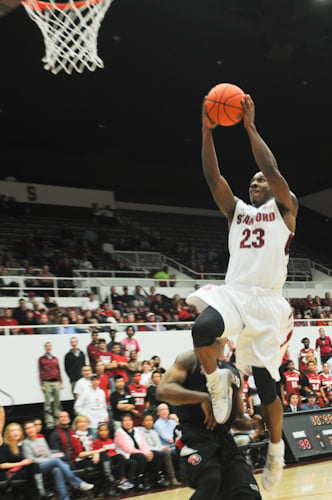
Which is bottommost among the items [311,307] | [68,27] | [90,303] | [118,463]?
[118,463]

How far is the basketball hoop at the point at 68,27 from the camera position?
25.1ft

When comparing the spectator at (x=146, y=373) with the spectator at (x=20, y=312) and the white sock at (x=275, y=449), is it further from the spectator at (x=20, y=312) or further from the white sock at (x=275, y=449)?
the white sock at (x=275, y=449)

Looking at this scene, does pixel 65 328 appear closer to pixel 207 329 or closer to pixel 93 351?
pixel 93 351

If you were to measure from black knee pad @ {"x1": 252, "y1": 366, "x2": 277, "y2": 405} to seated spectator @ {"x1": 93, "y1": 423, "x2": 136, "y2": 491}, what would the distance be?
5.54 metres

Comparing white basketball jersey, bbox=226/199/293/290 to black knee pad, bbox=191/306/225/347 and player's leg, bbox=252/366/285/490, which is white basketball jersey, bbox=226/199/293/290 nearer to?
black knee pad, bbox=191/306/225/347

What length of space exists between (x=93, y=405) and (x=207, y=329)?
6.49 metres

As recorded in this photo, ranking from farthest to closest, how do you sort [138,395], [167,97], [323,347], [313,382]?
[167,97] → [323,347] → [313,382] → [138,395]

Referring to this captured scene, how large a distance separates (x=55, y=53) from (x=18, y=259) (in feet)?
38.0

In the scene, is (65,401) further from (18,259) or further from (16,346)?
(18,259)

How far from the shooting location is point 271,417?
184 inches

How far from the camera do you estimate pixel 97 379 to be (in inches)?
424

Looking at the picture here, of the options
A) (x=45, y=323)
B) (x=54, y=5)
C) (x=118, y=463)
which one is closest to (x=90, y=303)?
(x=45, y=323)

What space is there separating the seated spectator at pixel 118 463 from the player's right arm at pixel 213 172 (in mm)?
5887

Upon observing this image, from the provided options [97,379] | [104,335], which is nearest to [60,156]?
[104,335]
